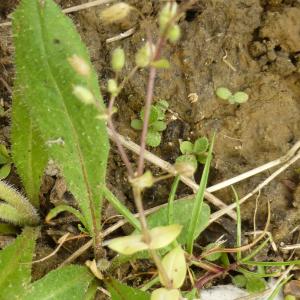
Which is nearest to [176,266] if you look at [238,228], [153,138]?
[238,228]

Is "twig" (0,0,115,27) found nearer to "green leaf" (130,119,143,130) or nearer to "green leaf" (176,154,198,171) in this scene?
"green leaf" (130,119,143,130)

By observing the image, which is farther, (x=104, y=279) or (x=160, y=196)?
(x=160, y=196)

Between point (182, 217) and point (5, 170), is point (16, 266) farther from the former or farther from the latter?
point (182, 217)

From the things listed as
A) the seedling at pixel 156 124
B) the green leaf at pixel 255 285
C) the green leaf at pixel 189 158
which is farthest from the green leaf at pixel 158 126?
the green leaf at pixel 255 285

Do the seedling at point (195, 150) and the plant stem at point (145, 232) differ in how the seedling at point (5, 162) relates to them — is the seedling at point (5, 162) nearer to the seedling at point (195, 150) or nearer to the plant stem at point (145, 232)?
the seedling at point (195, 150)

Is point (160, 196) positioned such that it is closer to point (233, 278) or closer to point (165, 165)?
point (165, 165)

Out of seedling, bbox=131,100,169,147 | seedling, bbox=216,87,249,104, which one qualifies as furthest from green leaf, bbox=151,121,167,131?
seedling, bbox=216,87,249,104

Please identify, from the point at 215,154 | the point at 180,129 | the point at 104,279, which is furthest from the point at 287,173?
the point at 104,279
